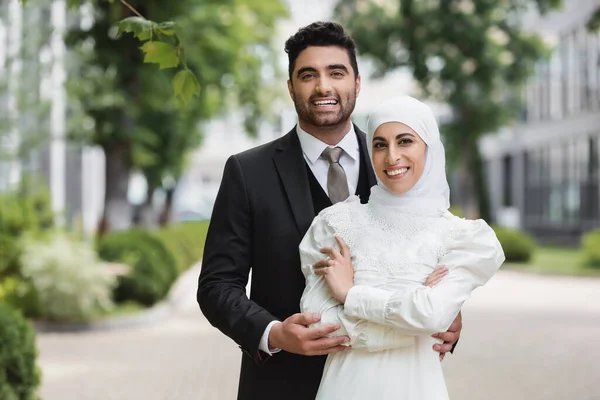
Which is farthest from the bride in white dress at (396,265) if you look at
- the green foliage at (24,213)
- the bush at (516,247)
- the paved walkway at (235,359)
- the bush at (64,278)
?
the bush at (516,247)

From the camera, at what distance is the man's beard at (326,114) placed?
126 inches

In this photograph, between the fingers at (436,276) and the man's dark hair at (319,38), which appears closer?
the fingers at (436,276)

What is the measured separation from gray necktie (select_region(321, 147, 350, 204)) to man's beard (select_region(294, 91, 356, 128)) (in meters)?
0.11

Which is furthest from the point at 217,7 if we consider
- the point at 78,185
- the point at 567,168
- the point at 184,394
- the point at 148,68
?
the point at 567,168

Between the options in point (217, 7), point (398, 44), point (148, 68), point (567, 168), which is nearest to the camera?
point (148, 68)

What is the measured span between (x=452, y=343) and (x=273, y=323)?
59cm

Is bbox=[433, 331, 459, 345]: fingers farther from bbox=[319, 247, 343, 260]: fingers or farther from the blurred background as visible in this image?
the blurred background

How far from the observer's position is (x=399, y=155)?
283cm

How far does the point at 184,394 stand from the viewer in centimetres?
894

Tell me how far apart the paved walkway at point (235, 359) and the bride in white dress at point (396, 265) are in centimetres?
604

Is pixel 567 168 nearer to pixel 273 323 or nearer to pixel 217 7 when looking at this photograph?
pixel 217 7

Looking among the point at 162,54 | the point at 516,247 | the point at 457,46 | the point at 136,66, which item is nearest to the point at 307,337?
the point at 162,54

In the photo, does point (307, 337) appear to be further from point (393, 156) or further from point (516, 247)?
point (516, 247)

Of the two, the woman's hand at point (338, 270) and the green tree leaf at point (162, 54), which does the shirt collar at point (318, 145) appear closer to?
the woman's hand at point (338, 270)
